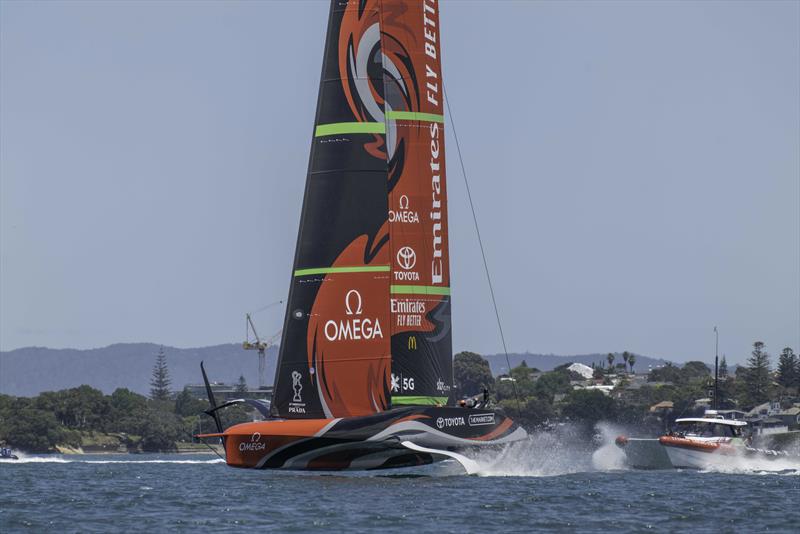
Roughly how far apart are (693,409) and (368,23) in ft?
423

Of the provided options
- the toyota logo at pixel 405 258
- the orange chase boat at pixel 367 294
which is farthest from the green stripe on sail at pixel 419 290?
the toyota logo at pixel 405 258

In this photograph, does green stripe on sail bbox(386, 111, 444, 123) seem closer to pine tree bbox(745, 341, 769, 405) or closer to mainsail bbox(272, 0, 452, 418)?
mainsail bbox(272, 0, 452, 418)

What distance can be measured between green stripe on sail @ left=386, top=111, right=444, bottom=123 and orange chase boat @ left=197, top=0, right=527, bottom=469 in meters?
0.05

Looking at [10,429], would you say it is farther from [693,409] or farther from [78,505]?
[78,505]

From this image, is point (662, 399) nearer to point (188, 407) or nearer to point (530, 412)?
point (530, 412)

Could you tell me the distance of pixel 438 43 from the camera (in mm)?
49625

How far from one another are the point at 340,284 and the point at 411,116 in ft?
21.8

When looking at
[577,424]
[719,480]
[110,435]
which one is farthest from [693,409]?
[719,480]

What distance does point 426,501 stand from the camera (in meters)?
38.8

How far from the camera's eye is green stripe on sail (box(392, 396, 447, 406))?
4697cm

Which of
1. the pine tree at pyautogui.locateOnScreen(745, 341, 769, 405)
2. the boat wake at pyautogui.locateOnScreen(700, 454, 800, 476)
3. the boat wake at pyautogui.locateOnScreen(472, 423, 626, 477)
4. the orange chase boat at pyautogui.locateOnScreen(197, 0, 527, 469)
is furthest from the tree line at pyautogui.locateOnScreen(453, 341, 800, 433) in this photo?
the orange chase boat at pyautogui.locateOnScreen(197, 0, 527, 469)

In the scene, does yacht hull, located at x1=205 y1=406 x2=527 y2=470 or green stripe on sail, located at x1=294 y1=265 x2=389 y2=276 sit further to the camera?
green stripe on sail, located at x1=294 y1=265 x2=389 y2=276

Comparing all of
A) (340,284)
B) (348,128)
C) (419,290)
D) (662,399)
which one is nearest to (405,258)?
(419,290)

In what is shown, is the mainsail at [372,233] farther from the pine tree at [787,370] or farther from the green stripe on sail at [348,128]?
the pine tree at [787,370]
